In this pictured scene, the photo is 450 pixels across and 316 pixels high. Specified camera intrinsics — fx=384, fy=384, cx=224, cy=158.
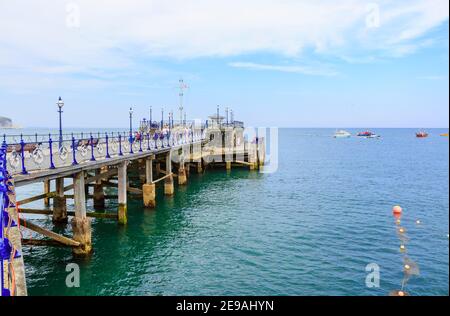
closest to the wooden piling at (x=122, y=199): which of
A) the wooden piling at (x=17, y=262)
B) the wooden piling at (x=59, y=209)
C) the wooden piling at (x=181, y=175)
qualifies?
the wooden piling at (x=59, y=209)

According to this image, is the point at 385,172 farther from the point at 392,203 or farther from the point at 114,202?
the point at 114,202

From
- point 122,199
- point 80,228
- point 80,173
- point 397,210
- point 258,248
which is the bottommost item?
point 258,248

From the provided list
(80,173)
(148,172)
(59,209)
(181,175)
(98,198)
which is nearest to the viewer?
(80,173)

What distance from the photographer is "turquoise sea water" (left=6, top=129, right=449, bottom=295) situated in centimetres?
1620

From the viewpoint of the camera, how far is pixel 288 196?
3741 cm

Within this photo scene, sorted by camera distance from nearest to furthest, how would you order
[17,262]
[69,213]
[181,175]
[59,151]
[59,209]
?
[17,262], [59,151], [69,213], [59,209], [181,175]

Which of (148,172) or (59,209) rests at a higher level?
(148,172)

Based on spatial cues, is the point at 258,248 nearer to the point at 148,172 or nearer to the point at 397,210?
the point at 148,172

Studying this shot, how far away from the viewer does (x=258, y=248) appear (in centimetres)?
2105

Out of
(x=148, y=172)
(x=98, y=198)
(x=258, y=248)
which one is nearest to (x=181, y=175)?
(x=148, y=172)

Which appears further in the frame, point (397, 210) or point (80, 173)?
point (397, 210)

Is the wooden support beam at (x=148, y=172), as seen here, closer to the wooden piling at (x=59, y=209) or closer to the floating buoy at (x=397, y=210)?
the wooden piling at (x=59, y=209)

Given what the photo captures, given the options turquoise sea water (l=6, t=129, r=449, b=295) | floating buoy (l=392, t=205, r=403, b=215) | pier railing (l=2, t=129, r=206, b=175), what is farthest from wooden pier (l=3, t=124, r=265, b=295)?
floating buoy (l=392, t=205, r=403, b=215)

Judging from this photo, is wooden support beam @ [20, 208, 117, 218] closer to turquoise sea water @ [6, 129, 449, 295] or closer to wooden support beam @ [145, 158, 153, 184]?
turquoise sea water @ [6, 129, 449, 295]
